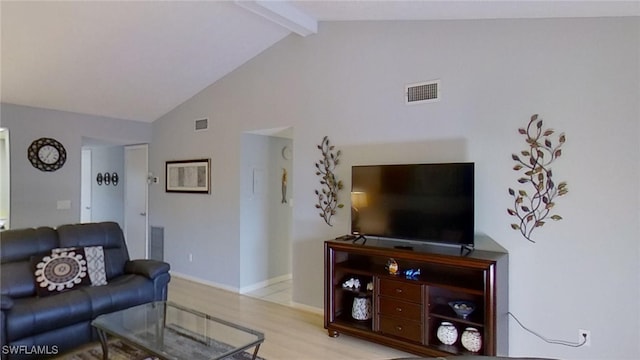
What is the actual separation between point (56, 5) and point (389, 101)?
3.05 m

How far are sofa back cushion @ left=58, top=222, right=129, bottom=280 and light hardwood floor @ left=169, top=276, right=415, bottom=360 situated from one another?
1015 mm

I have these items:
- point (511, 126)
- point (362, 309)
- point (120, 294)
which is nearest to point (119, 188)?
point (120, 294)

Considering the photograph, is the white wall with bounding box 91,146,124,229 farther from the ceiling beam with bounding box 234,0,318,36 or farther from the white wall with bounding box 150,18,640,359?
the ceiling beam with bounding box 234,0,318,36

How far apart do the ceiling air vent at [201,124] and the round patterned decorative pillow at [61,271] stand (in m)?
2.43

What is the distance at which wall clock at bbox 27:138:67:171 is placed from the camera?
4.94 metres

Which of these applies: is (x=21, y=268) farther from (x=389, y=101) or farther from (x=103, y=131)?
(x=389, y=101)

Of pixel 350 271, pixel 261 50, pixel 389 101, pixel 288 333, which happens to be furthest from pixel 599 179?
pixel 261 50

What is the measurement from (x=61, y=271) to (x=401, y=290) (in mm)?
2855

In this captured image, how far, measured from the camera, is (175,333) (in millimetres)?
2691

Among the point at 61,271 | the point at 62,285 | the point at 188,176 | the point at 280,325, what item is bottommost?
the point at 280,325

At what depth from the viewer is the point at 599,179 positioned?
273cm

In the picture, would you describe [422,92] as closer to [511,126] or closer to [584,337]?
[511,126]

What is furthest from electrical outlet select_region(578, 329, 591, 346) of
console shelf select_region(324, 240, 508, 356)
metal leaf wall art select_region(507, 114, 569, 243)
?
metal leaf wall art select_region(507, 114, 569, 243)

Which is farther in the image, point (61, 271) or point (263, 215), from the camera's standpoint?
point (263, 215)
